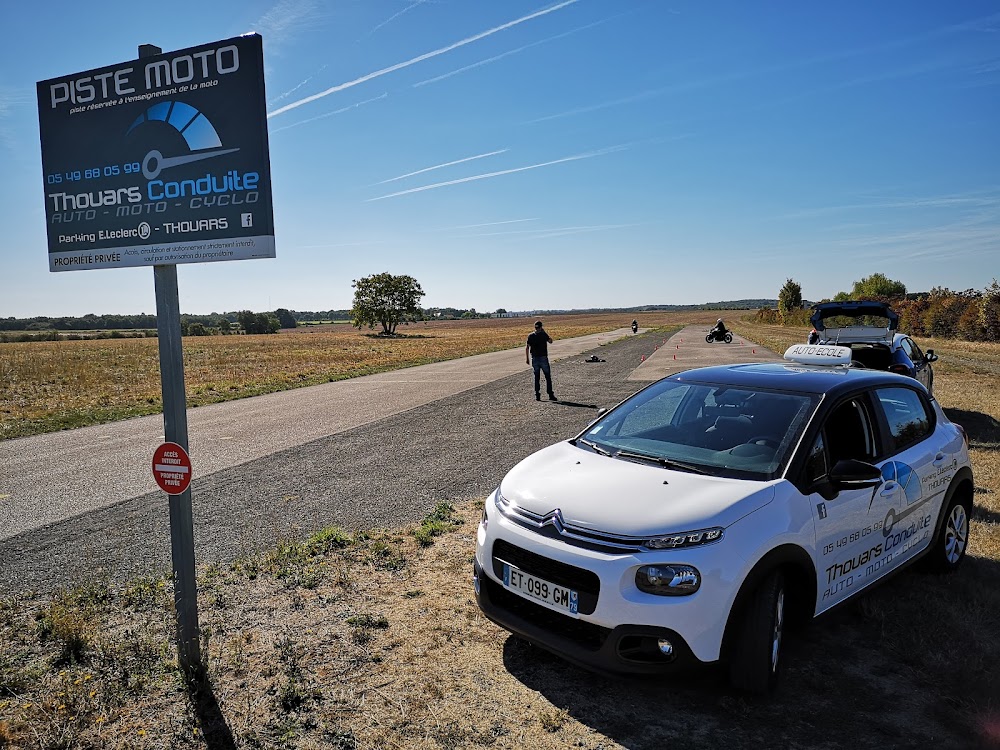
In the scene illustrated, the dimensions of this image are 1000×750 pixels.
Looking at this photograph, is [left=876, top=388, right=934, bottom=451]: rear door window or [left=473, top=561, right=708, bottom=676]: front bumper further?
[left=876, top=388, right=934, bottom=451]: rear door window

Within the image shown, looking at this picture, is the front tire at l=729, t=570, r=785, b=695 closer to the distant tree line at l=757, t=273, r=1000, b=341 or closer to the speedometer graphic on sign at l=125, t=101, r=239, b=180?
the speedometer graphic on sign at l=125, t=101, r=239, b=180

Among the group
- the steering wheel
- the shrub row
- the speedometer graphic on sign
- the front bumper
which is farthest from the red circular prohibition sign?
the shrub row

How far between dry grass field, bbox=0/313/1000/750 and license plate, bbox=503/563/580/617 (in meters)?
0.51

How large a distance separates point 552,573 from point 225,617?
2370 millimetres

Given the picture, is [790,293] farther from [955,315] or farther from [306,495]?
[306,495]

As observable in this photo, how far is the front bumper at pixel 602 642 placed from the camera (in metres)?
2.90

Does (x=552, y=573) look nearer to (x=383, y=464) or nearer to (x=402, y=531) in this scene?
(x=402, y=531)

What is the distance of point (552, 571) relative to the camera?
10.5 feet

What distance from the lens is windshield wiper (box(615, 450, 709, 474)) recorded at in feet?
12.0

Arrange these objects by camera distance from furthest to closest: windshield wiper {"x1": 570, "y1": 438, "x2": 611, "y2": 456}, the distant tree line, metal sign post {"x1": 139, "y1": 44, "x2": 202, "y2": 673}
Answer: the distant tree line < windshield wiper {"x1": 570, "y1": 438, "x2": 611, "y2": 456} < metal sign post {"x1": 139, "y1": 44, "x2": 202, "y2": 673}

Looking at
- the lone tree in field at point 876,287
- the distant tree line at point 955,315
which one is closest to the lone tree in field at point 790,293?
the lone tree in field at point 876,287

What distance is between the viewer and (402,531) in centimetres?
593

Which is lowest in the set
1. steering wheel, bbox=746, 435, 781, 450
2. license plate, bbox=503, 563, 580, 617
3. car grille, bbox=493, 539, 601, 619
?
license plate, bbox=503, 563, 580, 617

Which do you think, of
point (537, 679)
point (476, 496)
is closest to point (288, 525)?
point (476, 496)
